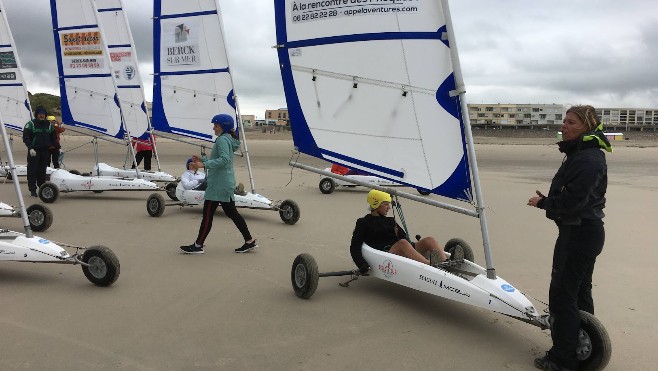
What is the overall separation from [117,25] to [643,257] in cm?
1395

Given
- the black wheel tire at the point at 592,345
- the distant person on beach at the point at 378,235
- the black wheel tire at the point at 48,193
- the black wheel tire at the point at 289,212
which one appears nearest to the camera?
the black wheel tire at the point at 592,345

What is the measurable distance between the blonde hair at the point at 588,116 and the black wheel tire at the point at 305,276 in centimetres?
265

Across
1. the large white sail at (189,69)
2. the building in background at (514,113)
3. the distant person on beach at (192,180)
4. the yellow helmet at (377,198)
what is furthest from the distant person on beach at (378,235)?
the building in background at (514,113)

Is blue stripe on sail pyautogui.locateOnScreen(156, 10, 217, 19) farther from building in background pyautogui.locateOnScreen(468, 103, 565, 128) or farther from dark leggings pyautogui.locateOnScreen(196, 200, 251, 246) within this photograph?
building in background pyautogui.locateOnScreen(468, 103, 565, 128)

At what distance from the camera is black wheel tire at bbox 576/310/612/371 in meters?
3.71

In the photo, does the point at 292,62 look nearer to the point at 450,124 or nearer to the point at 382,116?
the point at 382,116

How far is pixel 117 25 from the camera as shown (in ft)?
50.8

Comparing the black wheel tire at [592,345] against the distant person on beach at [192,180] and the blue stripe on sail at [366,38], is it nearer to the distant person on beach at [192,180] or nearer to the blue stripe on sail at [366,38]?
the blue stripe on sail at [366,38]

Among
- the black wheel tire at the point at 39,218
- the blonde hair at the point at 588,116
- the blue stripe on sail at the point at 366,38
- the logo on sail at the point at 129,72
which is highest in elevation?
the logo on sail at the point at 129,72

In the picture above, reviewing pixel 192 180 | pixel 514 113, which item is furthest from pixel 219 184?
pixel 514 113

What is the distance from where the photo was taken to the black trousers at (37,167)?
38.3 ft

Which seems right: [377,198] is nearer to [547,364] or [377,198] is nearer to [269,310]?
[269,310]

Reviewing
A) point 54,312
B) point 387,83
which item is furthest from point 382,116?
point 54,312

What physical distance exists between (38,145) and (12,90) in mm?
3803
